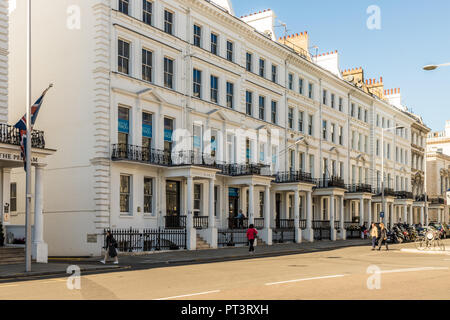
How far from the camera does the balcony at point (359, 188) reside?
180 ft

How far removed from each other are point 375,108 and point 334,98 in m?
10.7

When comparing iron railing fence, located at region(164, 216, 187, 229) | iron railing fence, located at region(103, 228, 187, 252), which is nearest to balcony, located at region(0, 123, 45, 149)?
iron railing fence, located at region(103, 228, 187, 252)

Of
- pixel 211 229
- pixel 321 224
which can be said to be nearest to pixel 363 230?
pixel 321 224

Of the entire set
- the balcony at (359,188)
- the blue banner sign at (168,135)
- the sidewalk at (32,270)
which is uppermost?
the blue banner sign at (168,135)

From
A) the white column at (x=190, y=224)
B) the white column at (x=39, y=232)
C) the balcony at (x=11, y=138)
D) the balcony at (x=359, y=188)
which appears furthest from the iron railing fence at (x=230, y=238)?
the balcony at (x=359, y=188)

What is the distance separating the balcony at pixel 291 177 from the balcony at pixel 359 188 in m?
10.5

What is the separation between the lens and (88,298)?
38.7ft

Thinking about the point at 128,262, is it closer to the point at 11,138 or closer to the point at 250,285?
the point at 11,138

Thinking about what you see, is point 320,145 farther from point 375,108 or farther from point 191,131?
point 191,131

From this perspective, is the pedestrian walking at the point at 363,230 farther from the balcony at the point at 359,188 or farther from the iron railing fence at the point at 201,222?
the iron railing fence at the point at 201,222

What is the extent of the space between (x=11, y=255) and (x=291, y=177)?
25974mm

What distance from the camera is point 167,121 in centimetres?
3322

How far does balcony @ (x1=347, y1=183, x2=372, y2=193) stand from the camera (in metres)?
54.7

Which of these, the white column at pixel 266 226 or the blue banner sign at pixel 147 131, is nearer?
the blue banner sign at pixel 147 131
